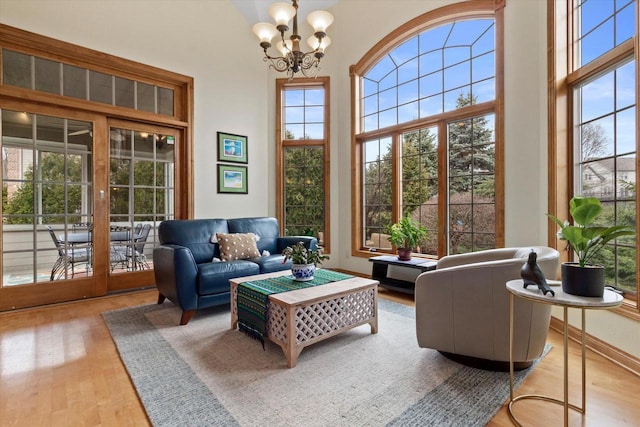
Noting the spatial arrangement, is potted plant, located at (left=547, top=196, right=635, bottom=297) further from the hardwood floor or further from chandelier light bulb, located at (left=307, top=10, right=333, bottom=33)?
chandelier light bulb, located at (left=307, top=10, right=333, bottom=33)

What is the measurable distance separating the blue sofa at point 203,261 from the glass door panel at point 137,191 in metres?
0.82

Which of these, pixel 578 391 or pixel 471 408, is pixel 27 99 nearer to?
pixel 471 408

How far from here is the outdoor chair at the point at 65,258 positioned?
11.2 ft

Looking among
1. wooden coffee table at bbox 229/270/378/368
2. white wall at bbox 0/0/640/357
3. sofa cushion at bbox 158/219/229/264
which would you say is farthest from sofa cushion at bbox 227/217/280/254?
wooden coffee table at bbox 229/270/378/368

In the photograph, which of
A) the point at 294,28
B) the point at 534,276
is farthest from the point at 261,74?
the point at 534,276

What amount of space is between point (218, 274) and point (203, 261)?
653mm

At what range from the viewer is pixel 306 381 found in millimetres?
1843

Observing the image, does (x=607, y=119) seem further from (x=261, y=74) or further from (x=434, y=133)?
(x=261, y=74)

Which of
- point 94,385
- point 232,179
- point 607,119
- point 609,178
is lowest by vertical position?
point 94,385

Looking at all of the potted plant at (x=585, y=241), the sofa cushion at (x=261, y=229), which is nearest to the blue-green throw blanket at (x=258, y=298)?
the sofa cushion at (x=261, y=229)

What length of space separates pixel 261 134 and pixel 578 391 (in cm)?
457

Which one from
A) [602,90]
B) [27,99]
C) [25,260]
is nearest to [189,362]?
[25,260]

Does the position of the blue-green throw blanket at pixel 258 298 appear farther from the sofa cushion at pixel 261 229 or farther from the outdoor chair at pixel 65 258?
the outdoor chair at pixel 65 258

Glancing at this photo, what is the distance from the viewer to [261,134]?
16.3ft
